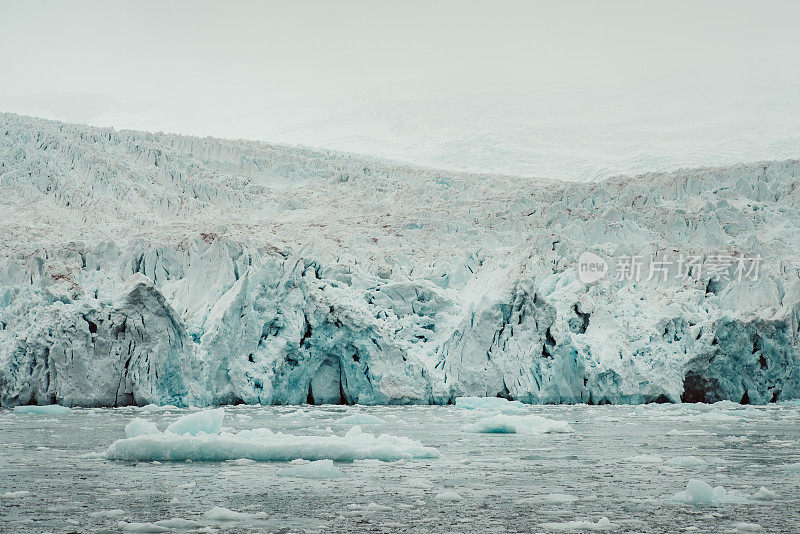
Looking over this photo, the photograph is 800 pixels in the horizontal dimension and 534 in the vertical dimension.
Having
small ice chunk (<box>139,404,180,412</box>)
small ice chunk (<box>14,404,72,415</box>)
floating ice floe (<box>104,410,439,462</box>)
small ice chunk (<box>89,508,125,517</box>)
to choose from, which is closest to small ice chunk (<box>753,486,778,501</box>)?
floating ice floe (<box>104,410,439,462</box>)

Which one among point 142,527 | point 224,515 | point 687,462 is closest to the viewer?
point 142,527

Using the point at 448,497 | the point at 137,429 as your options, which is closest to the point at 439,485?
the point at 448,497

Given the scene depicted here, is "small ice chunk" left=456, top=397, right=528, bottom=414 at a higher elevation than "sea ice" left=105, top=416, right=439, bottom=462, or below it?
below

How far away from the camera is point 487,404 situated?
15.0 m

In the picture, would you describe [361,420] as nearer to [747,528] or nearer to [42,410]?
[42,410]

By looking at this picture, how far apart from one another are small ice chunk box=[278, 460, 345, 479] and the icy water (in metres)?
0.12

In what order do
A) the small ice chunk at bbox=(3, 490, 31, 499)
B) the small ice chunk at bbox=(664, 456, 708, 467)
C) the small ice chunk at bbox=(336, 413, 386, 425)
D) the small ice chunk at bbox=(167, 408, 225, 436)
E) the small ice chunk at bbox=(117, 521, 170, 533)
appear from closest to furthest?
1. the small ice chunk at bbox=(117, 521, 170, 533)
2. the small ice chunk at bbox=(3, 490, 31, 499)
3. the small ice chunk at bbox=(664, 456, 708, 467)
4. the small ice chunk at bbox=(167, 408, 225, 436)
5. the small ice chunk at bbox=(336, 413, 386, 425)

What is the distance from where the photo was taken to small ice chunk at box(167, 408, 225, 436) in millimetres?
8438

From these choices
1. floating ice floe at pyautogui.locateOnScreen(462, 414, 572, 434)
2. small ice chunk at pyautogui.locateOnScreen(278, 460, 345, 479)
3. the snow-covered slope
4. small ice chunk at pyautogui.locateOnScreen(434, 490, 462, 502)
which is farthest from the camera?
the snow-covered slope

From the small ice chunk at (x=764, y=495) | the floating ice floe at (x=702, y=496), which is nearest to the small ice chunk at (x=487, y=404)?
the small ice chunk at (x=764, y=495)

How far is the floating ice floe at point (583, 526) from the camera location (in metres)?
4.74

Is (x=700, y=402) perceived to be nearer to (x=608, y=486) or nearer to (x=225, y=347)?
(x=225, y=347)

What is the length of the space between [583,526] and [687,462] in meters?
3.28

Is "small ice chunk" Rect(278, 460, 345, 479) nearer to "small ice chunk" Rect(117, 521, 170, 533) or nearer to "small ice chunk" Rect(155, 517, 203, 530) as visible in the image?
"small ice chunk" Rect(155, 517, 203, 530)
